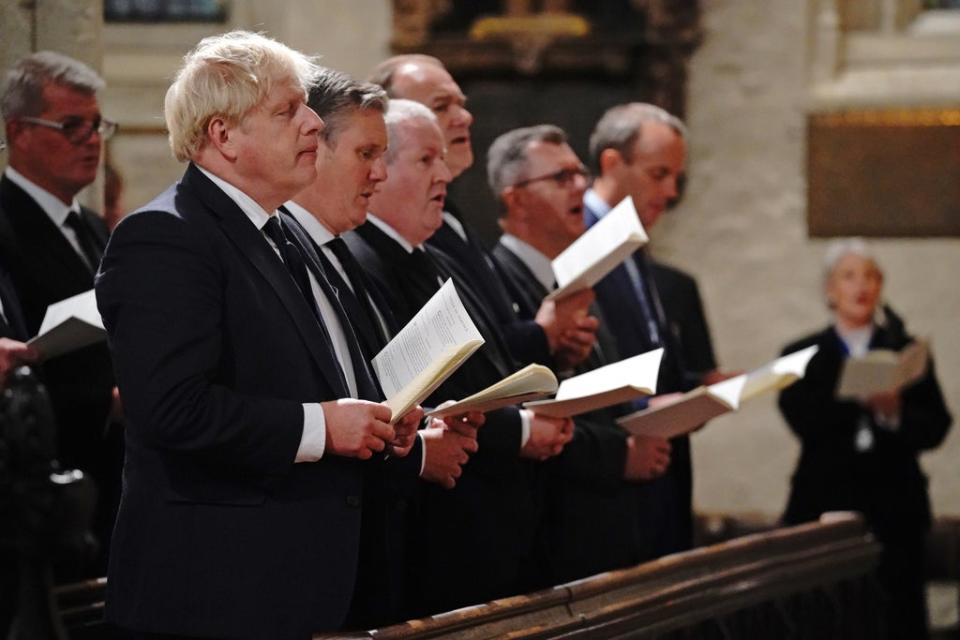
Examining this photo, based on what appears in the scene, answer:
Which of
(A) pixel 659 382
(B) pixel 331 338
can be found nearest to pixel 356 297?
(B) pixel 331 338

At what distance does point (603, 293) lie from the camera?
544cm

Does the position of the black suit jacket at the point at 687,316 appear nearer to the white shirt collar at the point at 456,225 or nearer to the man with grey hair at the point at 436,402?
the white shirt collar at the point at 456,225

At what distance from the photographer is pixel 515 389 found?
11.0ft

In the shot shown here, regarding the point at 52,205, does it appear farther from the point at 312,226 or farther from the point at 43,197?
the point at 312,226

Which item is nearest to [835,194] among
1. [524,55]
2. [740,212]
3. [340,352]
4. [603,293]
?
[740,212]

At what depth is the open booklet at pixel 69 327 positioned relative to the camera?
3.80m

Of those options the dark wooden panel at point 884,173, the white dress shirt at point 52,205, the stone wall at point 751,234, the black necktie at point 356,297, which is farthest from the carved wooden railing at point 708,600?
the stone wall at point 751,234

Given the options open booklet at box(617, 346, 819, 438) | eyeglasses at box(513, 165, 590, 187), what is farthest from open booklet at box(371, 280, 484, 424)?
eyeglasses at box(513, 165, 590, 187)

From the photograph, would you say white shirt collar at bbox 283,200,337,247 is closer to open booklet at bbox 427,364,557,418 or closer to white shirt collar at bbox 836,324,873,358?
open booklet at bbox 427,364,557,418

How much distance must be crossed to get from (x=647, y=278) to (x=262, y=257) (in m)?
2.64

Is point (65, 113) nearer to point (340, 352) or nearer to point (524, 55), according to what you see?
point (340, 352)

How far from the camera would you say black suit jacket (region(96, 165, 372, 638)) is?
2916 mm

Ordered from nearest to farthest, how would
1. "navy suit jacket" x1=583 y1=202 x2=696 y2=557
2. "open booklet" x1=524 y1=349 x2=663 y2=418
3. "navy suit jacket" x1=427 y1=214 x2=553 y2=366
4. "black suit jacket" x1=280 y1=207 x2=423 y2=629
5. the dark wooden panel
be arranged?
"black suit jacket" x1=280 y1=207 x2=423 y2=629
"open booklet" x1=524 y1=349 x2=663 y2=418
"navy suit jacket" x1=427 y1=214 x2=553 y2=366
"navy suit jacket" x1=583 y1=202 x2=696 y2=557
the dark wooden panel

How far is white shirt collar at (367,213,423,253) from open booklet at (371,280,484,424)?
57 centimetres
